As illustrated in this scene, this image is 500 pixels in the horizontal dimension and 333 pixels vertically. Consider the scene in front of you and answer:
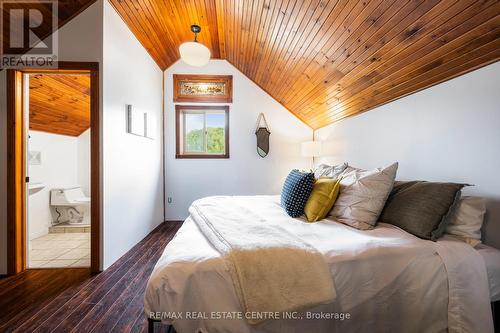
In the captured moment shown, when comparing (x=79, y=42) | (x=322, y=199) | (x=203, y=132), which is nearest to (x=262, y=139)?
(x=203, y=132)

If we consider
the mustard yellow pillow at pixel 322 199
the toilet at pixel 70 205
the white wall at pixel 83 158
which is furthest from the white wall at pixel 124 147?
the mustard yellow pillow at pixel 322 199

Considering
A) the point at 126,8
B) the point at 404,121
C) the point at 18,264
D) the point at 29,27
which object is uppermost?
the point at 126,8

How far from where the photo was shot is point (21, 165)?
198 cm

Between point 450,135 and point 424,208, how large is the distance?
0.68 m

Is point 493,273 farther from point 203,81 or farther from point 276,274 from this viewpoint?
point 203,81

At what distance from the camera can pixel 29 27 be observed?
6.25ft

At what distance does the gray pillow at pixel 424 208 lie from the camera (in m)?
1.20

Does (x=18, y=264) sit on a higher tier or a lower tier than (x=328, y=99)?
lower

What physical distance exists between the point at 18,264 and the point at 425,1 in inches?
143

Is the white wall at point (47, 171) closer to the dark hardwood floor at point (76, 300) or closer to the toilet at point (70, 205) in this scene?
the toilet at point (70, 205)

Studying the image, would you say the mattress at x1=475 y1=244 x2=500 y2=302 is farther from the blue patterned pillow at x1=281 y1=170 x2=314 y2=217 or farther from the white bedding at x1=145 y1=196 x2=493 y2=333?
the blue patterned pillow at x1=281 y1=170 x2=314 y2=217

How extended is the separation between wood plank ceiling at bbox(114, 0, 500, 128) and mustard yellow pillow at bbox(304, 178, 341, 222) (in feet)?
3.36

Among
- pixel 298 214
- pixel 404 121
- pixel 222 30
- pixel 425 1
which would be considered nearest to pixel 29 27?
pixel 222 30

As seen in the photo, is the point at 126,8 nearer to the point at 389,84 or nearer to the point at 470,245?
the point at 389,84
